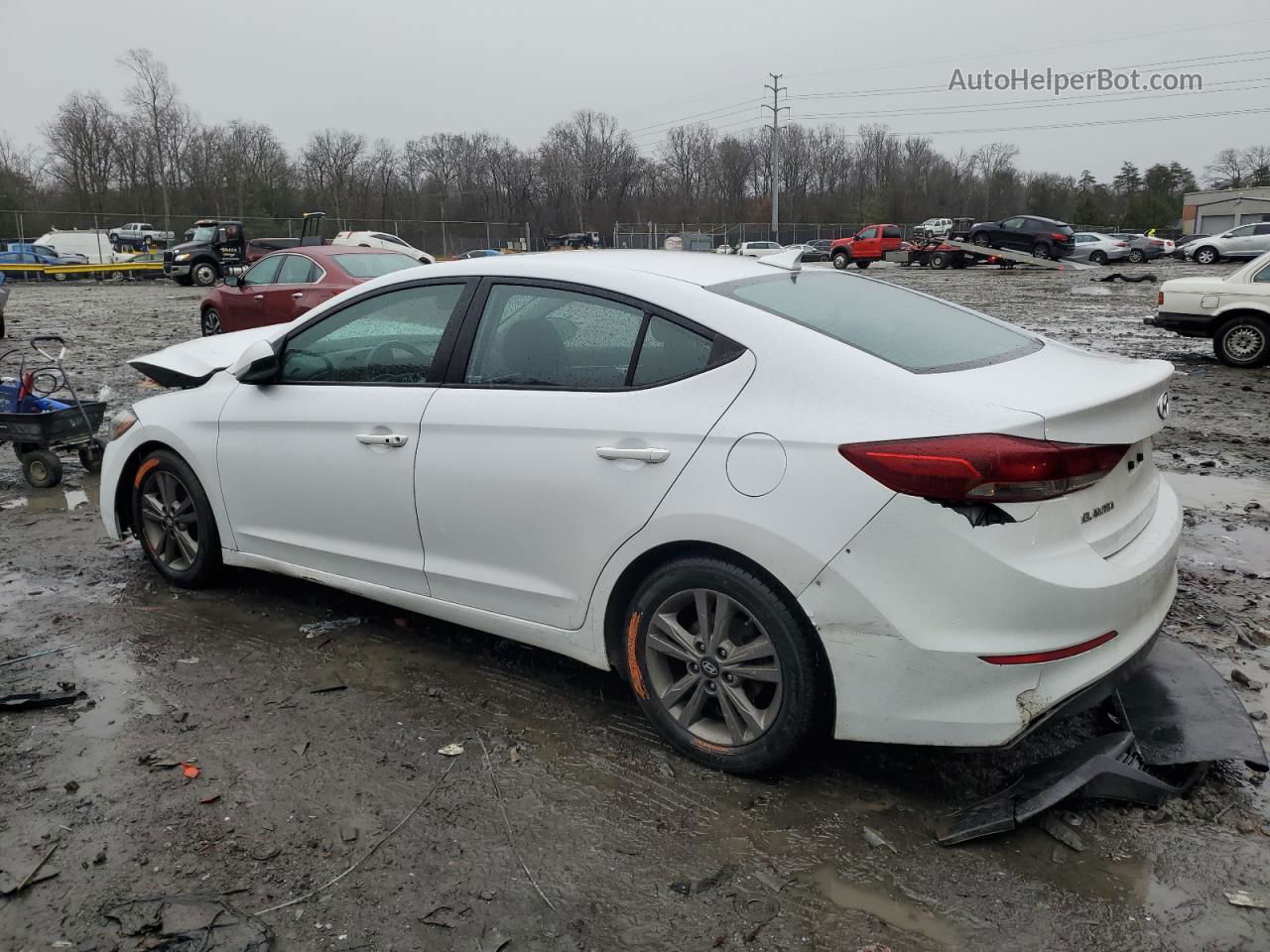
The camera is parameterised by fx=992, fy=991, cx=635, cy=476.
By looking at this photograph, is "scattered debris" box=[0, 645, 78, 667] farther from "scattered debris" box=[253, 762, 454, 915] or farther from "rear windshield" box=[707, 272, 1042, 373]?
"rear windshield" box=[707, 272, 1042, 373]

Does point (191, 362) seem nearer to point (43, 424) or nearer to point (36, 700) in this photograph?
point (36, 700)

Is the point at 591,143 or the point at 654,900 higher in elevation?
the point at 591,143

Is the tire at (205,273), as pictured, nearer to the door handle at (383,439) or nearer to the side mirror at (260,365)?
the side mirror at (260,365)

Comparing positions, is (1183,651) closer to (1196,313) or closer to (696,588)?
(696,588)

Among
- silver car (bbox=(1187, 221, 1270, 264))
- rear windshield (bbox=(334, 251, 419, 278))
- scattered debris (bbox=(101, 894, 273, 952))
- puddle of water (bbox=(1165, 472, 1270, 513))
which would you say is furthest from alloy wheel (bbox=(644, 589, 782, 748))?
silver car (bbox=(1187, 221, 1270, 264))

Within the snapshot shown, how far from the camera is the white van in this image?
159 feet

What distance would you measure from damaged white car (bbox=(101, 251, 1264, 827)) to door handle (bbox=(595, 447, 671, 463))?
0.01 meters

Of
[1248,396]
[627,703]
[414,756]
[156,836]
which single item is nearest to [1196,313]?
[1248,396]

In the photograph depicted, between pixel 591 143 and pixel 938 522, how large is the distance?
3730 inches

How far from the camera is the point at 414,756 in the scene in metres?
3.36

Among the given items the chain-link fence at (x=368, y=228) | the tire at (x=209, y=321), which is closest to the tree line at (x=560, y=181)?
the chain-link fence at (x=368, y=228)

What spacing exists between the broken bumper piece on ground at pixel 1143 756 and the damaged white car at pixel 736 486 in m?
0.26

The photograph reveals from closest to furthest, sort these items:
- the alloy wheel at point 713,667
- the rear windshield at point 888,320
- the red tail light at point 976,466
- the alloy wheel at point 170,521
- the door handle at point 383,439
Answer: the red tail light at point 976,466 < the alloy wheel at point 713,667 < the rear windshield at point 888,320 < the door handle at point 383,439 < the alloy wheel at point 170,521

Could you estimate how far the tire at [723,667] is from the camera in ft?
9.53
